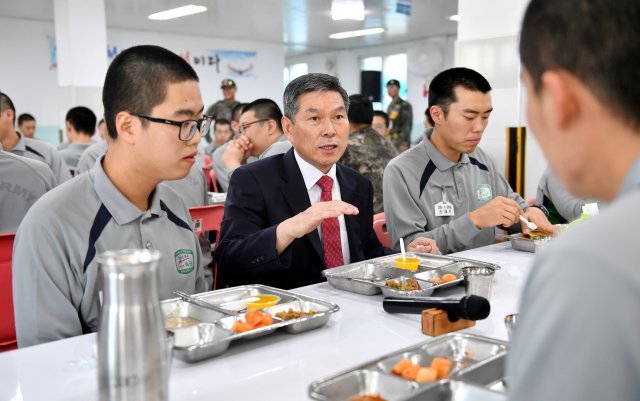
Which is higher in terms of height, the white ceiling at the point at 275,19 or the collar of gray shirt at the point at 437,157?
the white ceiling at the point at 275,19

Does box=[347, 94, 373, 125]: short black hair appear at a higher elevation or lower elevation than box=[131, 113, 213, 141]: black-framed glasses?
higher

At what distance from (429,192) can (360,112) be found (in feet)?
5.33

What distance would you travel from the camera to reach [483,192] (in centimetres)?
318

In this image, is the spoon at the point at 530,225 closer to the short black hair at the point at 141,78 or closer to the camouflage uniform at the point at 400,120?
the short black hair at the point at 141,78

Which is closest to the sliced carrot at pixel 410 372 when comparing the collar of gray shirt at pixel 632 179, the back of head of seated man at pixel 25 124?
the collar of gray shirt at pixel 632 179

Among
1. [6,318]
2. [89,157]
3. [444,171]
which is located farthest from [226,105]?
[6,318]

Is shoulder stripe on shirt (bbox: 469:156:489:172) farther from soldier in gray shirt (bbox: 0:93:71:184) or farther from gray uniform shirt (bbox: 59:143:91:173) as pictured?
gray uniform shirt (bbox: 59:143:91:173)

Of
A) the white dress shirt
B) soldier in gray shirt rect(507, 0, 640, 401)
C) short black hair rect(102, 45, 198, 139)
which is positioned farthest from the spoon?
soldier in gray shirt rect(507, 0, 640, 401)

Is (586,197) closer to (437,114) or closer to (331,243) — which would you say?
(331,243)

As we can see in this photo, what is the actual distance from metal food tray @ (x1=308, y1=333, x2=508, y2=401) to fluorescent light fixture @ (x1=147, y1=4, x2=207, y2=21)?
9.40m

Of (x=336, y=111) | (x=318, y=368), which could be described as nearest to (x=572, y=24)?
(x=318, y=368)

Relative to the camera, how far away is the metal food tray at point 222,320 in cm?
142

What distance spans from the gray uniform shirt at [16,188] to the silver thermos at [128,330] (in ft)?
9.38

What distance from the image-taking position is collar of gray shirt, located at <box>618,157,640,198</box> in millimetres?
708
